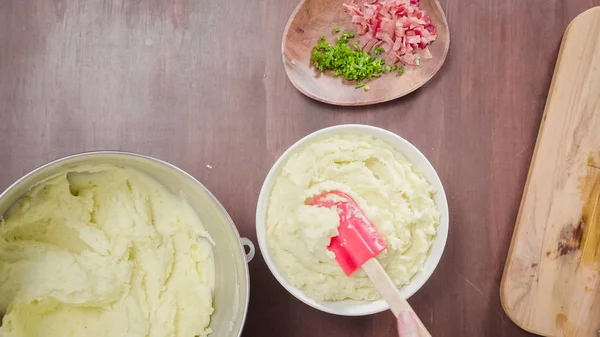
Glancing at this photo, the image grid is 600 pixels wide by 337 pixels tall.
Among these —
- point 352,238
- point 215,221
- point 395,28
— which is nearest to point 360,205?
point 352,238

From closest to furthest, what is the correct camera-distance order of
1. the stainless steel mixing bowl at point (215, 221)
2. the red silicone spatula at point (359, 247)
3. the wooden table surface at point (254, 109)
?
1. the stainless steel mixing bowl at point (215, 221)
2. the red silicone spatula at point (359, 247)
3. the wooden table surface at point (254, 109)

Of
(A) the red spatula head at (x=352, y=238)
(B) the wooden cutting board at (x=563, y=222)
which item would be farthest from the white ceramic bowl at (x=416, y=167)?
(B) the wooden cutting board at (x=563, y=222)

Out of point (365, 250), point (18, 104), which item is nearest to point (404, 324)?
point (365, 250)

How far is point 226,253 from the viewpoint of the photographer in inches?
49.2

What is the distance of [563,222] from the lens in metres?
1.39

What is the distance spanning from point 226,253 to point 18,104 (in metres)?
0.63

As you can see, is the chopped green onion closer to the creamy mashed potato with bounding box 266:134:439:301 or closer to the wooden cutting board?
the creamy mashed potato with bounding box 266:134:439:301

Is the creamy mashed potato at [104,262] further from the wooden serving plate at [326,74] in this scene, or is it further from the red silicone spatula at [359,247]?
the wooden serving plate at [326,74]

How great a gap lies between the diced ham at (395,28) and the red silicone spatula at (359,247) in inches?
16.6

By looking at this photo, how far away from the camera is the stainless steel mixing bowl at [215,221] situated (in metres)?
1.06

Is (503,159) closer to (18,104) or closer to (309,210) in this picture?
(309,210)

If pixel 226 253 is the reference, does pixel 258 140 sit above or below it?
above

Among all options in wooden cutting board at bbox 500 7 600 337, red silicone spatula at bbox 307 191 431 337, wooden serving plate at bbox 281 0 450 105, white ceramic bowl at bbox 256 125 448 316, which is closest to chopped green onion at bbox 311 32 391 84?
wooden serving plate at bbox 281 0 450 105

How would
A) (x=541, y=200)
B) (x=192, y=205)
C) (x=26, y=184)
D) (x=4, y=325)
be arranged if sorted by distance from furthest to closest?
(x=541, y=200), (x=192, y=205), (x=4, y=325), (x=26, y=184)
